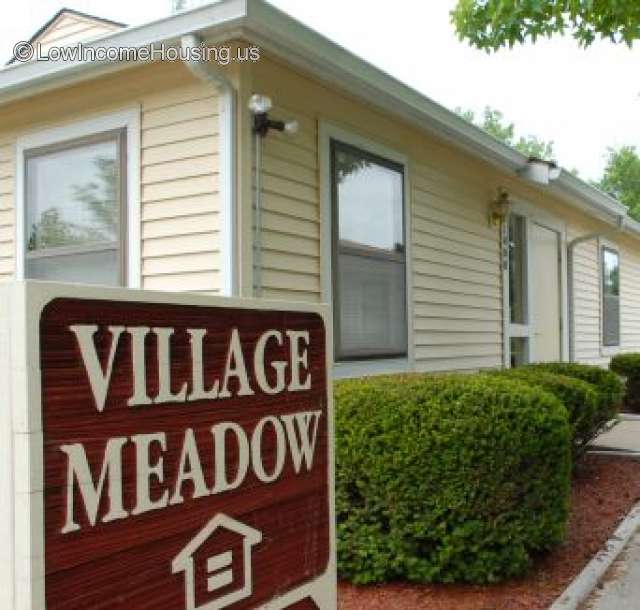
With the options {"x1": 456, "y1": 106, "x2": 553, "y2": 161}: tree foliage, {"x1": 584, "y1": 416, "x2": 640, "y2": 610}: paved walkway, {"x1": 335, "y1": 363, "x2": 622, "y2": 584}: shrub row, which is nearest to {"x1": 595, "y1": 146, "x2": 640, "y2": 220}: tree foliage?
{"x1": 456, "y1": 106, "x2": 553, "y2": 161}: tree foliage

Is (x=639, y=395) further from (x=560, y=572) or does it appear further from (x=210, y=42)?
(x=210, y=42)

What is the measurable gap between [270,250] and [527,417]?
205 cm

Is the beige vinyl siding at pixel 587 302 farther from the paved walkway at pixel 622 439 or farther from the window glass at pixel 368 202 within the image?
the window glass at pixel 368 202

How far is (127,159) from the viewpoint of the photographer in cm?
544

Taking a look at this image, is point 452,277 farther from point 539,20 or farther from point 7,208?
point 7,208

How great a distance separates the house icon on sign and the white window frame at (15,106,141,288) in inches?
152

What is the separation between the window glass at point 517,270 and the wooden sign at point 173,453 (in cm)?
829

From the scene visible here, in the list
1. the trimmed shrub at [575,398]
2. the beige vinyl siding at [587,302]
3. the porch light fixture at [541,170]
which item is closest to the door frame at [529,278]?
the beige vinyl siding at [587,302]

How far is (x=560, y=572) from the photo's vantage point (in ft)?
14.4

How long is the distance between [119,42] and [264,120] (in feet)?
3.36

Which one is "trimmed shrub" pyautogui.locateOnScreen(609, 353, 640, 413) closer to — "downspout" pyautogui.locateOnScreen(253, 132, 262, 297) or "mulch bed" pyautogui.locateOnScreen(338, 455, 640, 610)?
"mulch bed" pyautogui.locateOnScreen(338, 455, 640, 610)

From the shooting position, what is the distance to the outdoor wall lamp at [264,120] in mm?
4852

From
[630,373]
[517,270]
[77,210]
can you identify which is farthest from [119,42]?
[630,373]

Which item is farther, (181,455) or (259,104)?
(259,104)
